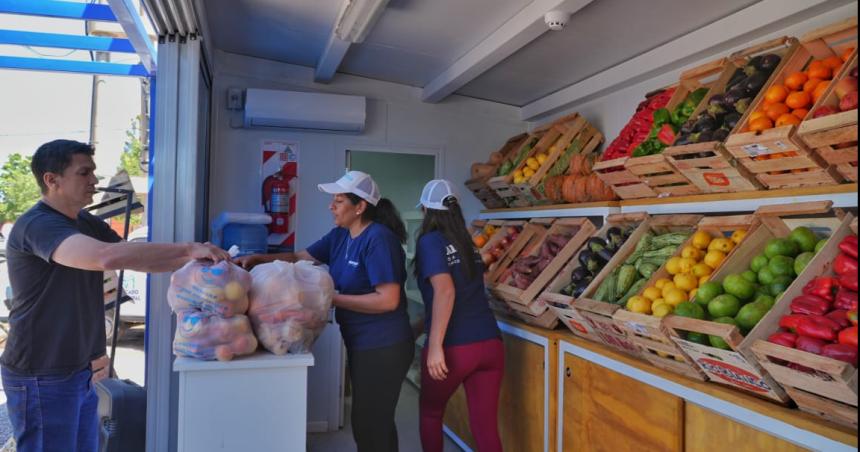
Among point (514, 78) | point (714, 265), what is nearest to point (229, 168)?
point (514, 78)

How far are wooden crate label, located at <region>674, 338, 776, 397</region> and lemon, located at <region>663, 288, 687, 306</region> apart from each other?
207 millimetres

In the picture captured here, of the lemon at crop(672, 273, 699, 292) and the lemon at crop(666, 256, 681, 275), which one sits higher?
the lemon at crop(666, 256, 681, 275)

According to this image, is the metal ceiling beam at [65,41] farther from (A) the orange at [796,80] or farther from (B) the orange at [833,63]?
(B) the orange at [833,63]

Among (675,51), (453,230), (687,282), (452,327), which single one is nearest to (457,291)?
(452,327)

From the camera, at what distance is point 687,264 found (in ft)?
8.05

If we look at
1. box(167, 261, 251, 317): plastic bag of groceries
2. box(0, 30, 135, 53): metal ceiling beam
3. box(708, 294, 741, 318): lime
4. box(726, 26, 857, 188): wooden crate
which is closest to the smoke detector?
box(726, 26, 857, 188): wooden crate

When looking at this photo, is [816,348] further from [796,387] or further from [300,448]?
[300,448]

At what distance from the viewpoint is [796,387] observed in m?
1.80

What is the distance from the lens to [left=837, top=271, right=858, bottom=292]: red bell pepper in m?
1.74

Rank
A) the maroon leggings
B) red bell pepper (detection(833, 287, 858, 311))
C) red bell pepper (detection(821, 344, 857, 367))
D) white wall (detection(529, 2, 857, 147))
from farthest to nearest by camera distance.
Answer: the maroon leggings → white wall (detection(529, 2, 857, 147)) → red bell pepper (detection(833, 287, 858, 311)) → red bell pepper (detection(821, 344, 857, 367))

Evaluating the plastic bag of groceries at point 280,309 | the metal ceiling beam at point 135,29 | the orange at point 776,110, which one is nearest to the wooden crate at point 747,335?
the orange at point 776,110

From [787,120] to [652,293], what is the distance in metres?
0.83

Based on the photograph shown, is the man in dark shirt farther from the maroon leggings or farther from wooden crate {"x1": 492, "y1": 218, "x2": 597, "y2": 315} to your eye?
wooden crate {"x1": 492, "y1": 218, "x2": 597, "y2": 315}

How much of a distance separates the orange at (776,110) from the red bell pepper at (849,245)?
60 cm
